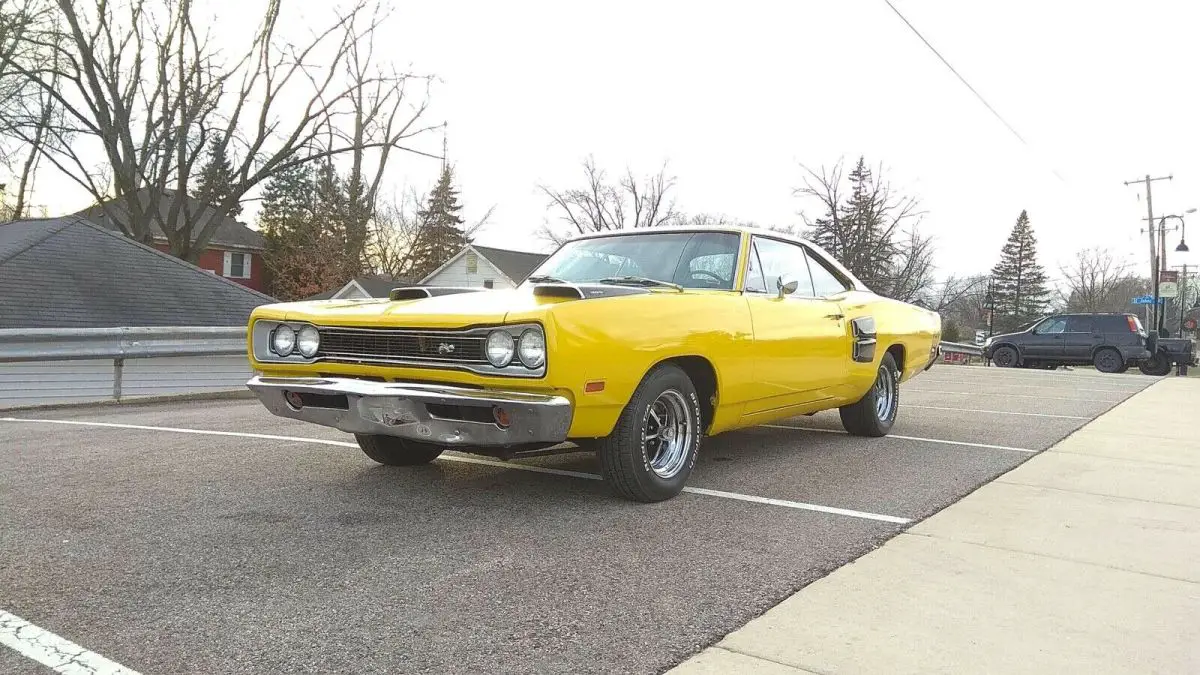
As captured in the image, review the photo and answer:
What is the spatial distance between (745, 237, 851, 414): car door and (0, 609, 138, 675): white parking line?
3.40 meters

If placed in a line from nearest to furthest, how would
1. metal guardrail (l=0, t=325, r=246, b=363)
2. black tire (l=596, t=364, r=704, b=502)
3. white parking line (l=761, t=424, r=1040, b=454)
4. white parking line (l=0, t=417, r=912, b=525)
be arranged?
1. black tire (l=596, t=364, r=704, b=502)
2. white parking line (l=0, t=417, r=912, b=525)
3. white parking line (l=761, t=424, r=1040, b=454)
4. metal guardrail (l=0, t=325, r=246, b=363)

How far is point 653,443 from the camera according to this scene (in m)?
4.34

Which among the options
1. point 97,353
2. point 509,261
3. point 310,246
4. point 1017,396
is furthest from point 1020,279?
point 97,353

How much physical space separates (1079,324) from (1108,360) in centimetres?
118

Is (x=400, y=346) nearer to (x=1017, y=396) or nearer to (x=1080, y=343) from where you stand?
(x=1017, y=396)

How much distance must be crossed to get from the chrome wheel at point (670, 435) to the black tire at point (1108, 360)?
856 inches

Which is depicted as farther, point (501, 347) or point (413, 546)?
point (501, 347)

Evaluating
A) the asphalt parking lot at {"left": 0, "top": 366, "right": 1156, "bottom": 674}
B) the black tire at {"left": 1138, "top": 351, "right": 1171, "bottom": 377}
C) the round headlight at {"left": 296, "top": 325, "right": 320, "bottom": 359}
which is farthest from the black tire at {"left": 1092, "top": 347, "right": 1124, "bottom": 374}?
the round headlight at {"left": 296, "top": 325, "right": 320, "bottom": 359}

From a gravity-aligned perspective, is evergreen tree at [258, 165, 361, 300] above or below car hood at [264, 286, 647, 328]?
above

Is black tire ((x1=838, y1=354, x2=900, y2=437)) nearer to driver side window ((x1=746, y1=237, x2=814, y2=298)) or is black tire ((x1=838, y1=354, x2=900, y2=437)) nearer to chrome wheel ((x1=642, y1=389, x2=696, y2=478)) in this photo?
driver side window ((x1=746, y1=237, x2=814, y2=298))

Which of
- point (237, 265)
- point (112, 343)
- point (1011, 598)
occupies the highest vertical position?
point (237, 265)

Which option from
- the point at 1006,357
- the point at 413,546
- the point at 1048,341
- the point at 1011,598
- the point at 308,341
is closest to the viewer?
the point at 1011,598

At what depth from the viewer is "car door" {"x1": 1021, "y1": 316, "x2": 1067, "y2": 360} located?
75.3 feet

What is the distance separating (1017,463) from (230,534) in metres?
4.81
